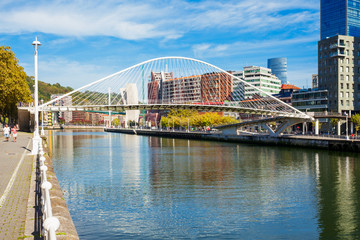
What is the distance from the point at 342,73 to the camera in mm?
96000

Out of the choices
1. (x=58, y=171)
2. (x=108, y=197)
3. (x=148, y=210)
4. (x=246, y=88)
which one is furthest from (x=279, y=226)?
(x=246, y=88)

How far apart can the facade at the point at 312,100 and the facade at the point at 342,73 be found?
165 centimetres

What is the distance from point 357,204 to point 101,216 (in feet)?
44.7

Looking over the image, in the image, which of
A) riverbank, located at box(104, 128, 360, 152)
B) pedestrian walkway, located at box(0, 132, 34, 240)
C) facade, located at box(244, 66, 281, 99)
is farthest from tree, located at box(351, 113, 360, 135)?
pedestrian walkway, located at box(0, 132, 34, 240)

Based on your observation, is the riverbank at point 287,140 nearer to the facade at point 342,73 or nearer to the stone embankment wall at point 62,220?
the facade at point 342,73

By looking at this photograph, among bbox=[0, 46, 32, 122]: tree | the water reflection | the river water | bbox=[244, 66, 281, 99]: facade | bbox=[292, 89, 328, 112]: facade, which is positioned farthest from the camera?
bbox=[244, 66, 281, 99]: facade

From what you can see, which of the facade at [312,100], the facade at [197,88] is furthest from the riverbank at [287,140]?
the facade at [312,100]

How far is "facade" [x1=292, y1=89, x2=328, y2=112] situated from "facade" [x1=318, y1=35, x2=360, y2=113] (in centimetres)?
165

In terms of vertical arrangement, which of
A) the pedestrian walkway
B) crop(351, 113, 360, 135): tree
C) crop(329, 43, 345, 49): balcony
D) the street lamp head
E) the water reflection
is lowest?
the water reflection

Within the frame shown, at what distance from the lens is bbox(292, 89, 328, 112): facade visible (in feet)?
328

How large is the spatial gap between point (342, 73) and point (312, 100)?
12.1 metres

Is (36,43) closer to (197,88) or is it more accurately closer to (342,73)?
(342,73)

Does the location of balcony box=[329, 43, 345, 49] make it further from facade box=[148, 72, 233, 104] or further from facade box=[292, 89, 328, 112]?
facade box=[148, 72, 233, 104]

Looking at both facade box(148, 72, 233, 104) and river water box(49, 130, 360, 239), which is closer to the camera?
river water box(49, 130, 360, 239)
